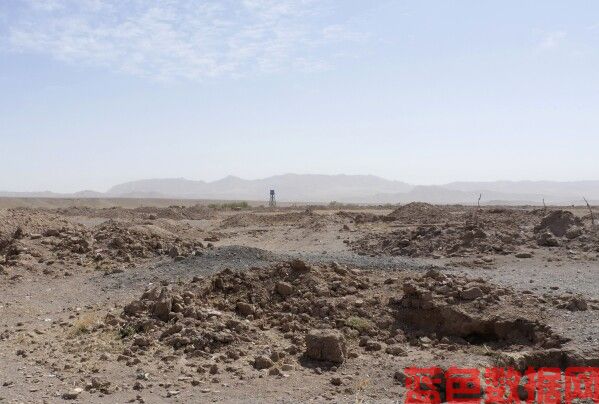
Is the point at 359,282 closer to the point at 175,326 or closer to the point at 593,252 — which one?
the point at 175,326

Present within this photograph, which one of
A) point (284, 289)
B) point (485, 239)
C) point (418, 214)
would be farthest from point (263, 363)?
point (418, 214)

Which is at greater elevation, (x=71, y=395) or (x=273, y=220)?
(x=273, y=220)

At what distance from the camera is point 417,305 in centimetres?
823

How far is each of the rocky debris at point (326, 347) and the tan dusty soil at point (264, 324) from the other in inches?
0.5

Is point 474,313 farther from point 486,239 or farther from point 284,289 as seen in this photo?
point 486,239

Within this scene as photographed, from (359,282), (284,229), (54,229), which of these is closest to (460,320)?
(359,282)

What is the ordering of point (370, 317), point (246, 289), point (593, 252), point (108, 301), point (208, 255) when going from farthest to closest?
point (593, 252) → point (208, 255) → point (108, 301) → point (246, 289) → point (370, 317)

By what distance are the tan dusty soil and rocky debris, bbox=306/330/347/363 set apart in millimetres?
14

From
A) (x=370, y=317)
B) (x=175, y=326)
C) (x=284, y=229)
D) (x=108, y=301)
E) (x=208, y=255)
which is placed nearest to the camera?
(x=175, y=326)

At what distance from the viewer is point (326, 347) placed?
6.75 metres

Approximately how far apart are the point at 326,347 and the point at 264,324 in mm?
1424

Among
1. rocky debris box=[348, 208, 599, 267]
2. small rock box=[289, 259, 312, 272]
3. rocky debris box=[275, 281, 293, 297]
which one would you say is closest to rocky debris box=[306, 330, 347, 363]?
rocky debris box=[275, 281, 293, 297]

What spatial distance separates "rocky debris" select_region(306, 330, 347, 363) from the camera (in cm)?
672

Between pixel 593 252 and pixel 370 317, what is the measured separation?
8.40 m
